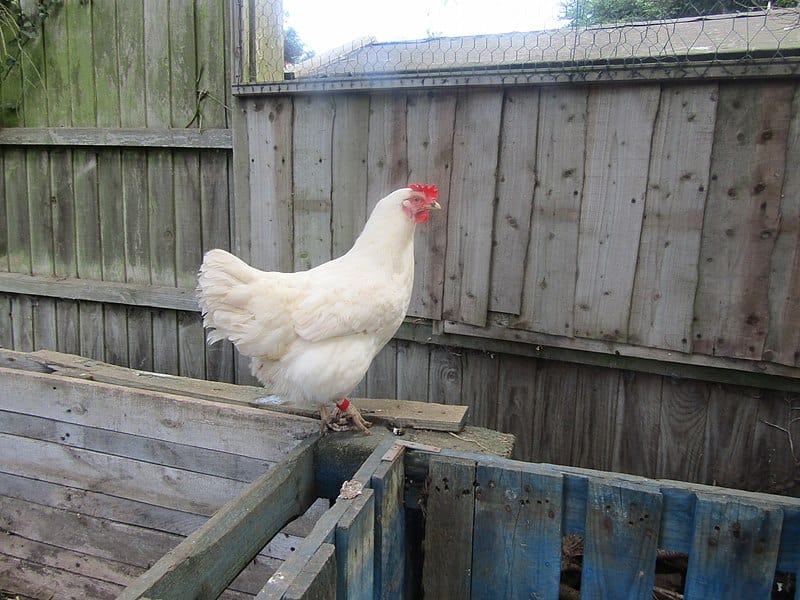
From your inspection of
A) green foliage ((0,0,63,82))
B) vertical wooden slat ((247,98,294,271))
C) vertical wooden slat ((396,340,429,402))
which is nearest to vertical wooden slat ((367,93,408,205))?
vertical wooden slat ((247,98,294,271))

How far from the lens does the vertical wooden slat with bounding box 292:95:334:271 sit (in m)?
2.51

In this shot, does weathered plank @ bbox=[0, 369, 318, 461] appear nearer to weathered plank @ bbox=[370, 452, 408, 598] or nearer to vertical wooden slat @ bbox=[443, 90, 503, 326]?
weathered plank @ bbox=[370, 452, 408, 598]

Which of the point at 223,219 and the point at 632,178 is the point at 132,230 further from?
the point at 632,178

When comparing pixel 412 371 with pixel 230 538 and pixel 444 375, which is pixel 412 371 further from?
pixel 230 538

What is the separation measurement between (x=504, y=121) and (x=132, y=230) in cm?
220

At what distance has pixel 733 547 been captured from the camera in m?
1.18

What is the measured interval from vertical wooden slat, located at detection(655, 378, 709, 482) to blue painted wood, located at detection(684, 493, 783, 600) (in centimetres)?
99

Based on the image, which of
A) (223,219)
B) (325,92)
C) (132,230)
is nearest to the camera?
(325,92)

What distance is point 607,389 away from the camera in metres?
2.23

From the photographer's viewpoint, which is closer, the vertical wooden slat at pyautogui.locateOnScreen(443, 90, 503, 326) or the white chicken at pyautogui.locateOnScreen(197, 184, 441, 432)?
the white chicken at pyautogui.locateOnScreen(197, 184, 441, 432)

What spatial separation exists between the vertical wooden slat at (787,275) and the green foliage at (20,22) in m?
3.70

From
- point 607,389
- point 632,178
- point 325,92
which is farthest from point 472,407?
point 325,92

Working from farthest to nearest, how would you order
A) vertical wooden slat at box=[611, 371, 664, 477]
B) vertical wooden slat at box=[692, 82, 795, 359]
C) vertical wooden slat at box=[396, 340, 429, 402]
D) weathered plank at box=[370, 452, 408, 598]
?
vertical wooden slat at box=[396, 340, 429, 402] → vertical wooden slat at box=[611, 371, 664, 477] → vertical wooden slat at box=[692, 82, 795, 359] → weathered plank at box=[370, 452, 408, 598]

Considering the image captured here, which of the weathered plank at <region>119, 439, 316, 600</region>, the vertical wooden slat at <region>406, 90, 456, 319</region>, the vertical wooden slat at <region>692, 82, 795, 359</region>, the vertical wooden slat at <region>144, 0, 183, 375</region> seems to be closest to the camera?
the weathered plank at <region>119, 439, 316, 600</region>
